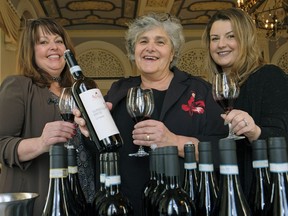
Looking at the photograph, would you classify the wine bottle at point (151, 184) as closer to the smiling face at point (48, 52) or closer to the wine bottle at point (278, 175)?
the wine bottle at point (278, 175)

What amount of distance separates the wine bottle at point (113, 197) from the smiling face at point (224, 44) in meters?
0.89

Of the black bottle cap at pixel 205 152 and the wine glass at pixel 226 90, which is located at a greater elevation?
the wine glass at pixel 226 90

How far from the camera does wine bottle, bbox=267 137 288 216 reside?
2.39 ft

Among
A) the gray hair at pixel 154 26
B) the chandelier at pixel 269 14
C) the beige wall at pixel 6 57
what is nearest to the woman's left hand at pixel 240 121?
the gray hair at pixel 154 26

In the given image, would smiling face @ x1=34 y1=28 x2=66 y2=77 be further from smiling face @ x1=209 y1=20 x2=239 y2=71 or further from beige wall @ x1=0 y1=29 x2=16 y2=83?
beige wall @ x1=0 y1=29 x2=16 y2=83

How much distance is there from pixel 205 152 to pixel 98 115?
268 millimetres

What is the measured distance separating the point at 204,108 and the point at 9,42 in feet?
16.0

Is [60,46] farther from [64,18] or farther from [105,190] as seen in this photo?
[64,18]

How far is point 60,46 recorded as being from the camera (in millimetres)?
1534

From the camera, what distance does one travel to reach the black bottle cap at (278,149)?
2.38ft

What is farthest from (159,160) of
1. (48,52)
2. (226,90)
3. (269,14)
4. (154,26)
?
(269,14)

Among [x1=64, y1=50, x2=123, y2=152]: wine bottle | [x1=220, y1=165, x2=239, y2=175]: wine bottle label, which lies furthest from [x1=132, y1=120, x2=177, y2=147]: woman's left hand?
[x1=220, y1=165, x2=239, y2=175]: wine bottle label

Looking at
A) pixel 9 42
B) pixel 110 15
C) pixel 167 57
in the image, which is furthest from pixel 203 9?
pixel 167 57

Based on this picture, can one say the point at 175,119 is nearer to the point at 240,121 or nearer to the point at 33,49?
the point at 240,121
